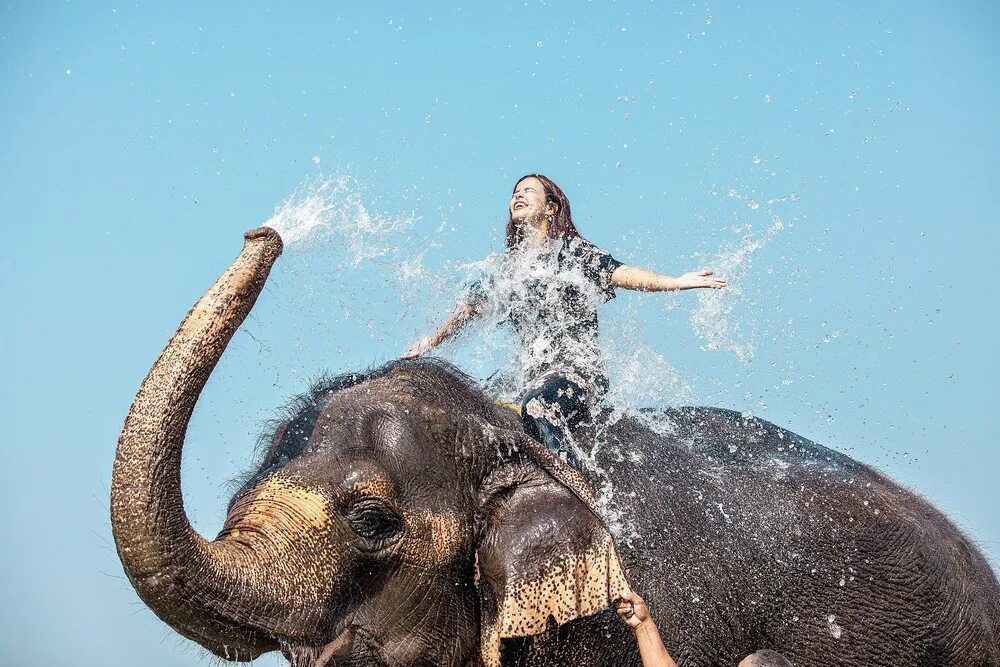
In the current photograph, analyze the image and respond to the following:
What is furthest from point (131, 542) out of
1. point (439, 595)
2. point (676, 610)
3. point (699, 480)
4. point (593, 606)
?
point (699, 480)

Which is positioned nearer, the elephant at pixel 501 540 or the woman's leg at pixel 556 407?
the elephant at pixel 501 540

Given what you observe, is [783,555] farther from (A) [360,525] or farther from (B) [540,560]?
(A) [360,525]

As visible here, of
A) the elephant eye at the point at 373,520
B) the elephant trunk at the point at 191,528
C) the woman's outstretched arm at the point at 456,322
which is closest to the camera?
the elephant trunk at the point at 191,528

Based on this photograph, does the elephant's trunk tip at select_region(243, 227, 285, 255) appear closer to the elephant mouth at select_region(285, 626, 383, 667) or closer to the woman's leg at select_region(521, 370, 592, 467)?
the elephant mouth at select_region(285, 626, 383, 667)

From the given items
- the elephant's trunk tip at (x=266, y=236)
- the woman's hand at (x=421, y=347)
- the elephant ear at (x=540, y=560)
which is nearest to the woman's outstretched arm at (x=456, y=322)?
the woman's hand at (x=421, y=347)

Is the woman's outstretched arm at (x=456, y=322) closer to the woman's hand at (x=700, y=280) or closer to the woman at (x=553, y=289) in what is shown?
the woman at (x=553, y=289)

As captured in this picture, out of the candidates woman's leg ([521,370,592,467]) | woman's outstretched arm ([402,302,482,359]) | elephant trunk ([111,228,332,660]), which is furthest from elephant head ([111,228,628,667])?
woman's outstretched arm ([402,302,482,359])

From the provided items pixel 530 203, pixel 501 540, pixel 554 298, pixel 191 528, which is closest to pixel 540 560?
pixel 501 540

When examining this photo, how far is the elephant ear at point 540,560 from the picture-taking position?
14.0 ft

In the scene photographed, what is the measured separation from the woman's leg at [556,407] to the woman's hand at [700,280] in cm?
88

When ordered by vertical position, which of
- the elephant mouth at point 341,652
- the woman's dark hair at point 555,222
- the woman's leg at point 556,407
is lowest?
the elephant mouth at point 341,652

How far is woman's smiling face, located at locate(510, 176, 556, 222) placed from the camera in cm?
639

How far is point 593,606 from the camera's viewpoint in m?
4.32

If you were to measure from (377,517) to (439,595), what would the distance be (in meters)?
0.38
